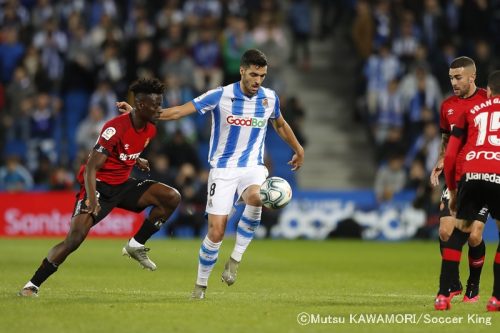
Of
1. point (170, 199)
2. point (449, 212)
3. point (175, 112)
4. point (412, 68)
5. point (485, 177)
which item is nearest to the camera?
point (485, 177)

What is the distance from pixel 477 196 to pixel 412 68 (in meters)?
15.0

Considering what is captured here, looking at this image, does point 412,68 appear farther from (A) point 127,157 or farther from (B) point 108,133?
(B) point 108,133

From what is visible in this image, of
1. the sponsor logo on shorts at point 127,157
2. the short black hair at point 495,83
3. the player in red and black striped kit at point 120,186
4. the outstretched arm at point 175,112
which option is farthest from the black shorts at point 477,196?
the sponsor logo on shorts at point 127,157

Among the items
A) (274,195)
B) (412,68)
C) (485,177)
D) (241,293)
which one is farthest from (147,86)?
(412,68)

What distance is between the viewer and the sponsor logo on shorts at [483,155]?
32.9ft

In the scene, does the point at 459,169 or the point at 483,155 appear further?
the point at 459,169

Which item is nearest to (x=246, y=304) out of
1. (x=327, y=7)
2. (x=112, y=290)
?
(x=112, y=290)

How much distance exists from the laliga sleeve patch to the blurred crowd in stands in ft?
41.3

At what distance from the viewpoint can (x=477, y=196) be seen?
33.4ft

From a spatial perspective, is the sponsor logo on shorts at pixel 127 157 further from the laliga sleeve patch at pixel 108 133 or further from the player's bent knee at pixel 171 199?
the player's bent knee at pixel 171 199

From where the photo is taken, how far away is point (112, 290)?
12273 mm

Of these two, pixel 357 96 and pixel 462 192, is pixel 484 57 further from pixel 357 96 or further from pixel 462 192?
pixel 462 192

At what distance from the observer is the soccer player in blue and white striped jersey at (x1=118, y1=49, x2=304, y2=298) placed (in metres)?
11.4

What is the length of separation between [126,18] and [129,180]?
594 inches
